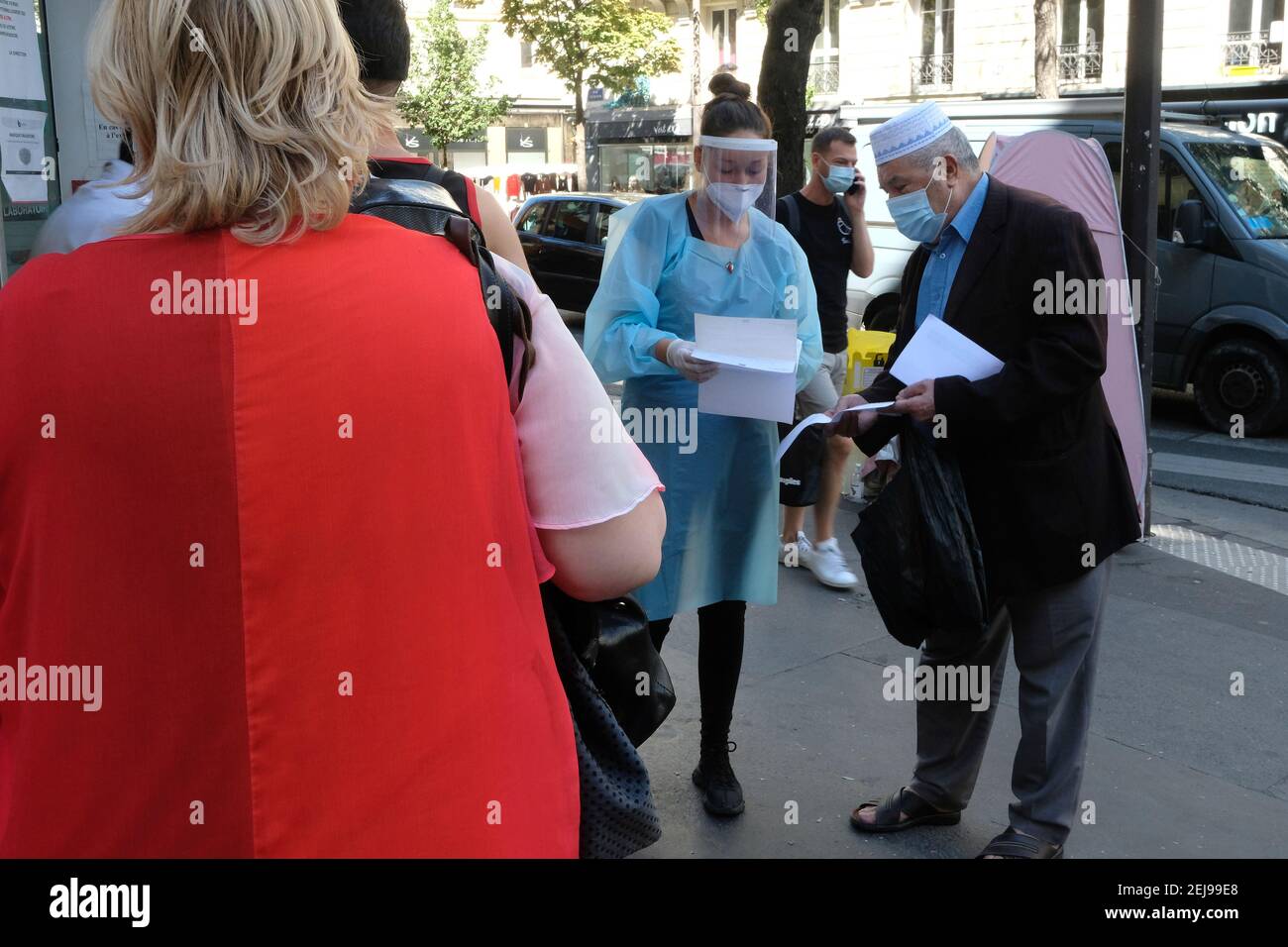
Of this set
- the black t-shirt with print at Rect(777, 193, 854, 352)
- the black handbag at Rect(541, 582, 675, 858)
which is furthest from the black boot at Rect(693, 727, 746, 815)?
the black t-shirt with print at Rect(777, 193, 854, 352)

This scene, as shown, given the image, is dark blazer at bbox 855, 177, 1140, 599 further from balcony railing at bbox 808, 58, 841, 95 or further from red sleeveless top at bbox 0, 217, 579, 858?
balcony railing at bbox 808, 58, 841, 95

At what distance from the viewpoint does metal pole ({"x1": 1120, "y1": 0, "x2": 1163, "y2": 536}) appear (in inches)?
243

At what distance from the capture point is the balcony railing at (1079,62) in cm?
2697

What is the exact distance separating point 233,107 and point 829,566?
15.1ft

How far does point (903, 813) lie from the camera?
346 cm

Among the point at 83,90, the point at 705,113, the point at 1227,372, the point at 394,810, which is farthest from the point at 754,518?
the point at 1227,372

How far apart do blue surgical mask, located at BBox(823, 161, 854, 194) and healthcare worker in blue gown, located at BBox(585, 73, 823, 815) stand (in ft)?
7.96

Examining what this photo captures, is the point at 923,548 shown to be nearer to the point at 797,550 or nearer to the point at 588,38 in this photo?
the point at 797,550

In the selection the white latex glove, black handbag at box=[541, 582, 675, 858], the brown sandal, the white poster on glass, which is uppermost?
the white poster on glass

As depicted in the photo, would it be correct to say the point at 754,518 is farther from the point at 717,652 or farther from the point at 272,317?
the point at 272,317

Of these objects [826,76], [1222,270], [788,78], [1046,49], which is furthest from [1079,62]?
[788,78]

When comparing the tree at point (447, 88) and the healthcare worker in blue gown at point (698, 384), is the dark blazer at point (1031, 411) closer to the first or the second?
the healthcare worker in blue gown at point (698, 384)

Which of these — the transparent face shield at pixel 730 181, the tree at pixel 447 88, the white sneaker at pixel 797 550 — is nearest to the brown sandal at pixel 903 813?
the transparent face shield at pixel 730 181

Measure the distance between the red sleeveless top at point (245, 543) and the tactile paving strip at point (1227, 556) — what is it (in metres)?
5.20
